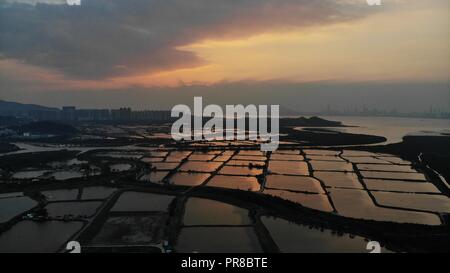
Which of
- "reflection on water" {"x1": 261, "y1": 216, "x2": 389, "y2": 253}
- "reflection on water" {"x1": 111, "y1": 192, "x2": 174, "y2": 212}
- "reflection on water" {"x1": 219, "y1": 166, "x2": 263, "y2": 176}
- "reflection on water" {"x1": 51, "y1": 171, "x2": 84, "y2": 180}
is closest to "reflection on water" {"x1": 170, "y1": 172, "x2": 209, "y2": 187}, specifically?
"reflection on water" {"x1": 219, "y1": 166, "x2": 263, "y2": 176}

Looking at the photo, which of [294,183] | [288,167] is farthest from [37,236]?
[288,167]

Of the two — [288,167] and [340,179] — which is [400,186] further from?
[288,167]

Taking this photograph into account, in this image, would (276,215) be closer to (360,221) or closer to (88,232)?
(360,221)

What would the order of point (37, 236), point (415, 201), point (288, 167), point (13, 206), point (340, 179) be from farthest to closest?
1. point (288, 167)
2. point (340, 179)
3. point (415, 201)
4. point (13, 206)
5. point (37, 236)

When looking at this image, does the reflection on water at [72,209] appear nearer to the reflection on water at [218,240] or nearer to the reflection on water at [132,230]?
the reflection on water at [132,230]

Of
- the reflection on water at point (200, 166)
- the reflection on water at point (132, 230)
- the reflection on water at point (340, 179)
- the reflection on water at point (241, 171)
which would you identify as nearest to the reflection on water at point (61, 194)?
the reflection on water at point (132, 230)

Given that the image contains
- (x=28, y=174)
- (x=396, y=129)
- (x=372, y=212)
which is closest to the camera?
(x=372, y=212)

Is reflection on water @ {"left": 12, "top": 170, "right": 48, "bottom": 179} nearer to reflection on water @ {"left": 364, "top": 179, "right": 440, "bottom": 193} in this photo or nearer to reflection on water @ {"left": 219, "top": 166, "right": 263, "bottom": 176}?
reflection on water @ {"left": 219, "top": 166, "right": 263, "bottom": 176}
